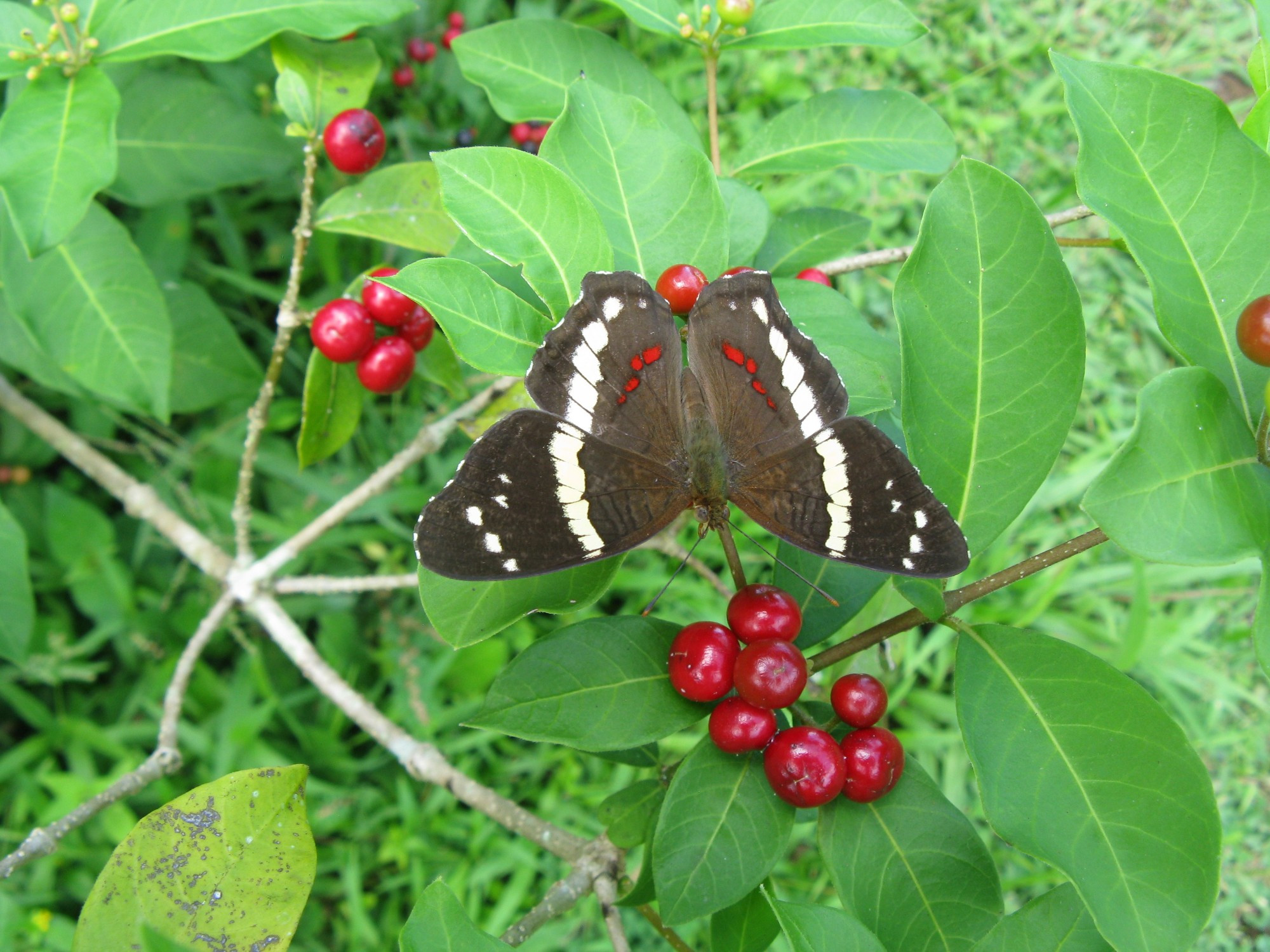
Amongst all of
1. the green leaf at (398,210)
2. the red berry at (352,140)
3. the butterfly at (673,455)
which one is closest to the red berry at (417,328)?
the green leaf at (398,210)

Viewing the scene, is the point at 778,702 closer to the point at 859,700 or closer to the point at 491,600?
the point at 859,700

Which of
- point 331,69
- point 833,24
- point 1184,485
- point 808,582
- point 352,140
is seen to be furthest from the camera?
point 331,69

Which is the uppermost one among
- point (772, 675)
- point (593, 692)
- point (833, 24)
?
point (833, 24)

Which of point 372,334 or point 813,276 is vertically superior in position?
point 813,276

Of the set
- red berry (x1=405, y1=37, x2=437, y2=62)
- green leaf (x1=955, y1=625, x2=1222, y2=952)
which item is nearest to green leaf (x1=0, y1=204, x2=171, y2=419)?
red berry (x1=405, y1=37, x2=437, y2=62)

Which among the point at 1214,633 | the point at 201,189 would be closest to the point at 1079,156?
the point at 201,189

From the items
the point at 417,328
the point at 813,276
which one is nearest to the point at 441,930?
the point at 417,328

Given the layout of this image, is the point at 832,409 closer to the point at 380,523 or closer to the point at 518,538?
the point at 518,538
